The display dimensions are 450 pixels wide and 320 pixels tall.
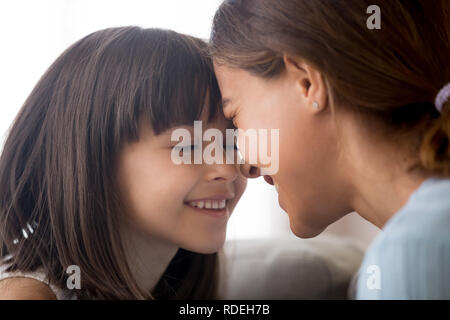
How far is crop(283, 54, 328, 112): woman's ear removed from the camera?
2.56ft

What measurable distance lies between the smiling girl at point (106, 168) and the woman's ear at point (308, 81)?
0.68 feet

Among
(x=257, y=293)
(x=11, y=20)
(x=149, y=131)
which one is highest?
(x=11, y=20)

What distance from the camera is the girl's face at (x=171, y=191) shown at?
3.05ft

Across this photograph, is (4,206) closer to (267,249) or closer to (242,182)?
(242,182)

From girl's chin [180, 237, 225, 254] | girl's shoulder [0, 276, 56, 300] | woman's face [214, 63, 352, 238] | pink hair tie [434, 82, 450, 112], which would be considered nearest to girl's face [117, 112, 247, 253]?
girl's chin [180, 237, 225, 254]

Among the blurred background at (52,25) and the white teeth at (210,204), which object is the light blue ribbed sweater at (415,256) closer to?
the white teeth at (210,204)

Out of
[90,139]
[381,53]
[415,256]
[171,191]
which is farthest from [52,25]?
[415,256]

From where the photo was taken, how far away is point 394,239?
0.60 metres

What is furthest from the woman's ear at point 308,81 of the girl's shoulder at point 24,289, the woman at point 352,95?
the girl's shoulder at point 24,289

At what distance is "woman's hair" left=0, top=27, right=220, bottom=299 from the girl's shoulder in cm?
3

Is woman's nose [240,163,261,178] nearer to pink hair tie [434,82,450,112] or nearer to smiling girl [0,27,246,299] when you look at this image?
smiling girl [0,27,246,299]

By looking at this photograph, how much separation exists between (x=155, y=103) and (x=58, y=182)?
9.7 inches

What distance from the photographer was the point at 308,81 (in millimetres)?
804
